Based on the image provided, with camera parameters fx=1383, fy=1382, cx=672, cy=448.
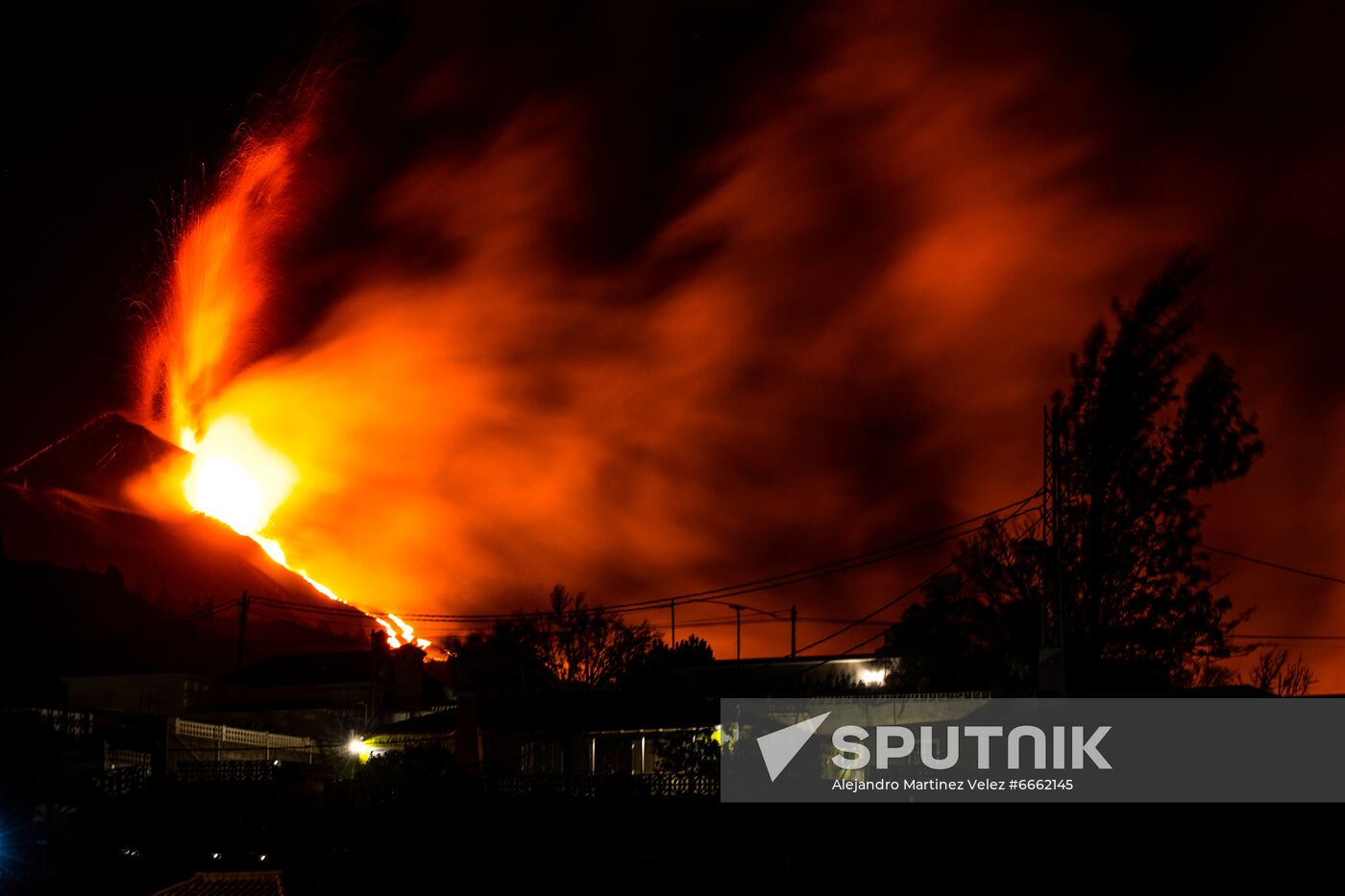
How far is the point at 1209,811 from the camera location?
21656mm

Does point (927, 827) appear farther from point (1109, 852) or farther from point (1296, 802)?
point (1296, 802)

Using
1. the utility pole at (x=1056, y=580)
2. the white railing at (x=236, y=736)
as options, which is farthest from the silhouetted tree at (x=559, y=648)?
the utility pole at (x=1056, y=580)

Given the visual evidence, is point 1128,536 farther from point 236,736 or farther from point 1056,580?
point 236,736

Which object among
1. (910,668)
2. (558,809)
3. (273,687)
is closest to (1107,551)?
(910,668)

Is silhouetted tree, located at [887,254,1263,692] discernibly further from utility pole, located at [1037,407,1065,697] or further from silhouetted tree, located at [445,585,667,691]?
silhouetted tree, located at [445,585,667,691]

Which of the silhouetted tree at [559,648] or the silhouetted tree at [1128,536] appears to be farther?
the silhouetted tree at [559,648]
